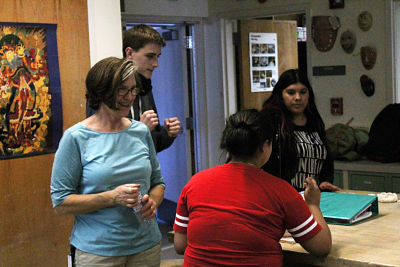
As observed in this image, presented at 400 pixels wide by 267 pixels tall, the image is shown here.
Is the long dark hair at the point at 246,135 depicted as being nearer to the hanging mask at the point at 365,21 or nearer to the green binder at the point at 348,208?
the green binder at the point at 348,208

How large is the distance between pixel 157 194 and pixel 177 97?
383cm

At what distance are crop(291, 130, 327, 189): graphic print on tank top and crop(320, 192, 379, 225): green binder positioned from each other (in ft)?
1.02

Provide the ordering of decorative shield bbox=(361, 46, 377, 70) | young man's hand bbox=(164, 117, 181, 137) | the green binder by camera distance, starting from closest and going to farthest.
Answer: the green binder < young man's hand bbox=(164, 117, 181, 137) < decorative shield bbox=(361, 46, 377, 70)

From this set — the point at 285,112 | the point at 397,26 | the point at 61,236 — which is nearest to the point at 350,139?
the point at 397,26

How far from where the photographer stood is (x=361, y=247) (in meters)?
2.00

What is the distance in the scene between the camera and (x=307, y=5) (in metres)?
5.32

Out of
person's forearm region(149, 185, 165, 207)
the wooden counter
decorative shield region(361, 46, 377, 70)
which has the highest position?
decorative shield region(361, 46, 377, 70)

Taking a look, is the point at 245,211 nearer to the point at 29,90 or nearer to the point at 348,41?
the point at 29,90

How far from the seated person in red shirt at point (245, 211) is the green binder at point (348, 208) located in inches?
16.7

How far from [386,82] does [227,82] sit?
1637 mm

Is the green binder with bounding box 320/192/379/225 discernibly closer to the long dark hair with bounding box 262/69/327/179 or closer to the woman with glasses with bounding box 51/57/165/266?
the long dark hair with bounding box 262/69/327/179

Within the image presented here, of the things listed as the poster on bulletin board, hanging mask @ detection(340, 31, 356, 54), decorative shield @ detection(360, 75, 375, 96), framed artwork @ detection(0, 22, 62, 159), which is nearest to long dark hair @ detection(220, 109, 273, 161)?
framed artwork @ detection(0, 22, 62, 159)

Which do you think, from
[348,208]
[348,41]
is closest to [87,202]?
[348,208]

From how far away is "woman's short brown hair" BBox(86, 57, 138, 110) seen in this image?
80.4 inches
